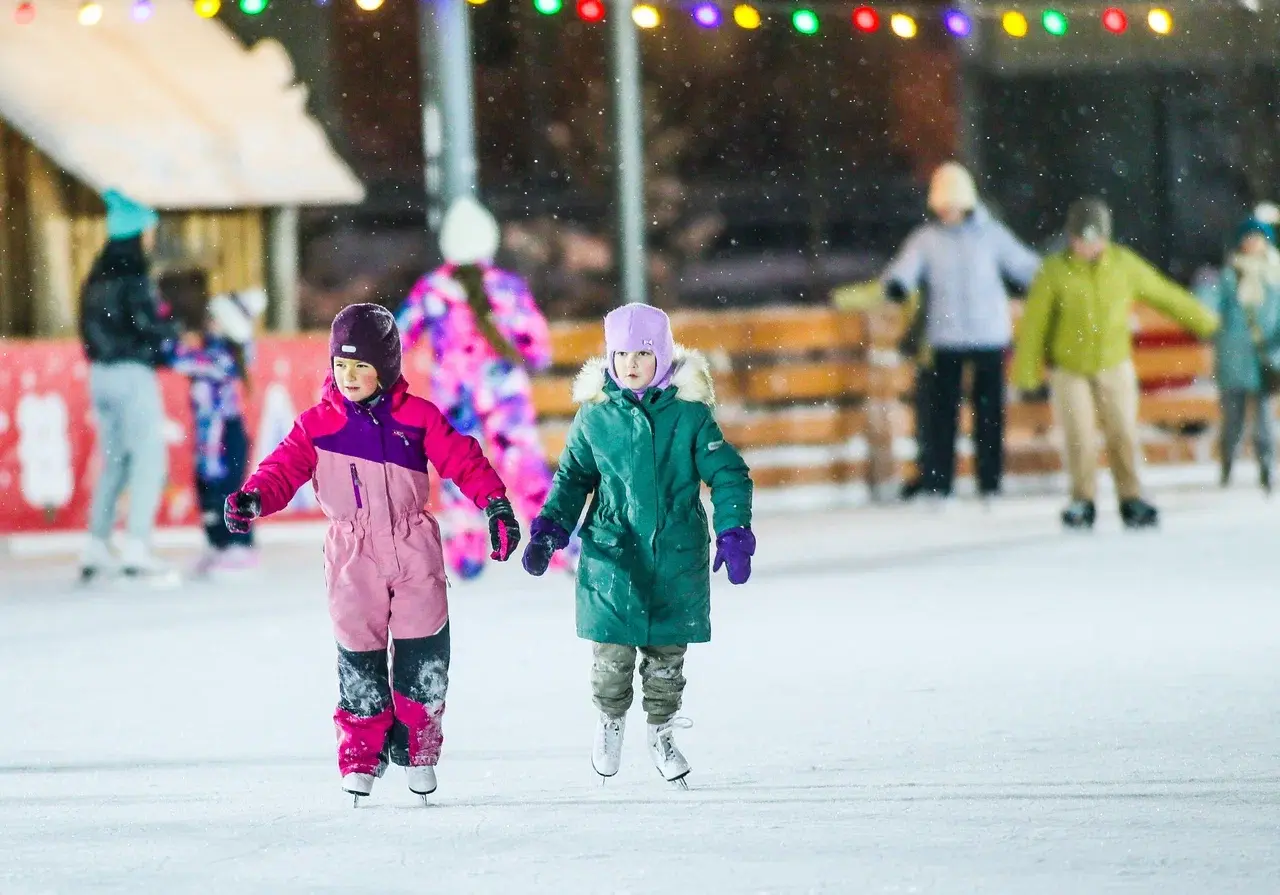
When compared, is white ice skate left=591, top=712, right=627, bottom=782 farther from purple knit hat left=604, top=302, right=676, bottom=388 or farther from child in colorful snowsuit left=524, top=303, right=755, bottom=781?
purple knit hat left=604, top=302, right=676, bottom=388

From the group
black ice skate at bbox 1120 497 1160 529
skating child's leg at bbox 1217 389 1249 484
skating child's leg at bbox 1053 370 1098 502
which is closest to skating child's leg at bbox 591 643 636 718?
skating child's leg at bbox 1053 370 1098 502

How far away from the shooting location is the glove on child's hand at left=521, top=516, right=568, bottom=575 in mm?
5250

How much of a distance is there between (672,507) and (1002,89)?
24942 mm

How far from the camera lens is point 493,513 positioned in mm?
5195

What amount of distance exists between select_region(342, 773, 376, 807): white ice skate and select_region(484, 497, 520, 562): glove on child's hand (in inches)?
22.4

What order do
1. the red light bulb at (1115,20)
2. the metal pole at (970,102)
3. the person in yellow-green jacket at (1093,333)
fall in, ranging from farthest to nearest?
1. the metal pole at (970,102)
2. the person in yellow-green jacket at (1093,333)
3. the red light bulb at (1115,20)

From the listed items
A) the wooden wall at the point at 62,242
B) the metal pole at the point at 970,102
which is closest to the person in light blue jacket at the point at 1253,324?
the wooden wall at the point at 62,242

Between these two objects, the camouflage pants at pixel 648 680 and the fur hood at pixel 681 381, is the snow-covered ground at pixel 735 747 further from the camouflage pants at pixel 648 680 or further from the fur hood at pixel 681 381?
the fur hood at pixel 681 381

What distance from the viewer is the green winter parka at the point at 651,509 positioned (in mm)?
5340

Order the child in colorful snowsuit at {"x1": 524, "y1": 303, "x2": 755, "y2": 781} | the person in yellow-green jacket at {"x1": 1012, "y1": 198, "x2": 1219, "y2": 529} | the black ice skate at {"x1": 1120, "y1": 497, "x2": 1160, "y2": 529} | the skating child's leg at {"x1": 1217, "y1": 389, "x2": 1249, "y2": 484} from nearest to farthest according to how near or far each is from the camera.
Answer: the child in colorful snowsuit at {"x1": 524, "y1": 303, "x2": 755, "y2": 781}
the person in yellow-green jacket at {"x1": 1012, "y1": 198, "x2": 1219, "y2": 529}
the black ice skate at {"x1": 1120, "y1": 497, "x2": 1160, "y2": 529}
the skating child's leg at {"x1": 1217, "y1": 389, "x2": 1249, "y2": 484}

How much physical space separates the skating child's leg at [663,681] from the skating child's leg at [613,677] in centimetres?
4

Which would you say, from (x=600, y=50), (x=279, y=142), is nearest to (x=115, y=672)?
(x=279, y=142)

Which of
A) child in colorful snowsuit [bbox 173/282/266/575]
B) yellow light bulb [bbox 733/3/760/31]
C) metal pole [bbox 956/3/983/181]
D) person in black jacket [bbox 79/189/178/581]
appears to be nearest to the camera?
person in black jacket [bbox 79/189/178/581]

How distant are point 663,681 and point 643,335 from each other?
2.62 feet
